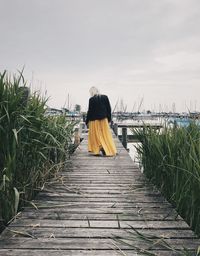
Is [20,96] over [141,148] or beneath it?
over

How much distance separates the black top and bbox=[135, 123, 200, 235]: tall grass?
Answer: 2.12 metres

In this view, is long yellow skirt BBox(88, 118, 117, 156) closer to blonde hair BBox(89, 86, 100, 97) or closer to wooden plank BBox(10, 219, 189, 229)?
blonde hair BBox(89, 86, 100, 97)

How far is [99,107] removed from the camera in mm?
7945

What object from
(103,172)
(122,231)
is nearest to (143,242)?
(122,231)

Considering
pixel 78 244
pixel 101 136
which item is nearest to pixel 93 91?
pixel 101 136

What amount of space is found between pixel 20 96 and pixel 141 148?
2.78 metres

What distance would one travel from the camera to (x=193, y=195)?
3.07 metres

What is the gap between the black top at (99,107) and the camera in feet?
26.0

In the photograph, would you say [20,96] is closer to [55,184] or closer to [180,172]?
[55,184]

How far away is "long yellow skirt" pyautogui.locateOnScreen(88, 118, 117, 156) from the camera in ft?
26.3

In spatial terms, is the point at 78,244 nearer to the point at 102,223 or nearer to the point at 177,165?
the point at 102,223

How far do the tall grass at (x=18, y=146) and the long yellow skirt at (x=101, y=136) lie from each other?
3.66 meters

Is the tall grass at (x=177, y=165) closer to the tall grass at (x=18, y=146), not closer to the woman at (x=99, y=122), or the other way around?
the tall grass at (x=18, y=146)

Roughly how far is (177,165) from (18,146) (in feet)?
5.82
